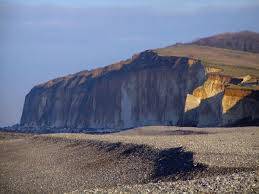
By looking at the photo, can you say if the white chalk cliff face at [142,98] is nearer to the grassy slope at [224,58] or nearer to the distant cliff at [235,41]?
the grassy slope at [224,58]

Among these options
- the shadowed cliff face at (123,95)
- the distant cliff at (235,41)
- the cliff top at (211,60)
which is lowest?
the shadowed cliff face at (123,95)

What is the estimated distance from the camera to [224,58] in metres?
75.4

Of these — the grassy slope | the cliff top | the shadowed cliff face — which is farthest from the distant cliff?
the shadowed cliff face

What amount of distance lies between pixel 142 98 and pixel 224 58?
9919mm

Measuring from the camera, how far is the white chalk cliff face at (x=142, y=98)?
53.5 m

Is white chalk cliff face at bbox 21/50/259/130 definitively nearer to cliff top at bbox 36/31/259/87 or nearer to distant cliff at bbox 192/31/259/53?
cliff top at bbox 36/31/259/87

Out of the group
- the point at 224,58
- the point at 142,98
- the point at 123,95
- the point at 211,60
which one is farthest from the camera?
the point at 123,95

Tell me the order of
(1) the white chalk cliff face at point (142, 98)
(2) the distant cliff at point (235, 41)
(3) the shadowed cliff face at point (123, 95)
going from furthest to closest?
(2) the distant cliff at point (235, 41) → (3) the shadowed cliff face at point (123, 95) → (1) the white chalk cliff face at point (142, 98)

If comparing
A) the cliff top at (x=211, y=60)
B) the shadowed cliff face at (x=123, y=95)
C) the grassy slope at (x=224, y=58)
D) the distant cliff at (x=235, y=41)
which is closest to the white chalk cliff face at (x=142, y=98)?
the shadowed cliff face at (x=123, y=95)

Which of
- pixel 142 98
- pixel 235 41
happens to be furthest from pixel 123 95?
pixel 235 41

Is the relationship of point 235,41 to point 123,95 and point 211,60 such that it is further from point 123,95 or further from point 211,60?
point 211,60

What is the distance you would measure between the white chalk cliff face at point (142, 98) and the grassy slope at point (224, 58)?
6.56 ft

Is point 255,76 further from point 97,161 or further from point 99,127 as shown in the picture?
point 97,161

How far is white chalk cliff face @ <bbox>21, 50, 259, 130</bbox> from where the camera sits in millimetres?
53469
